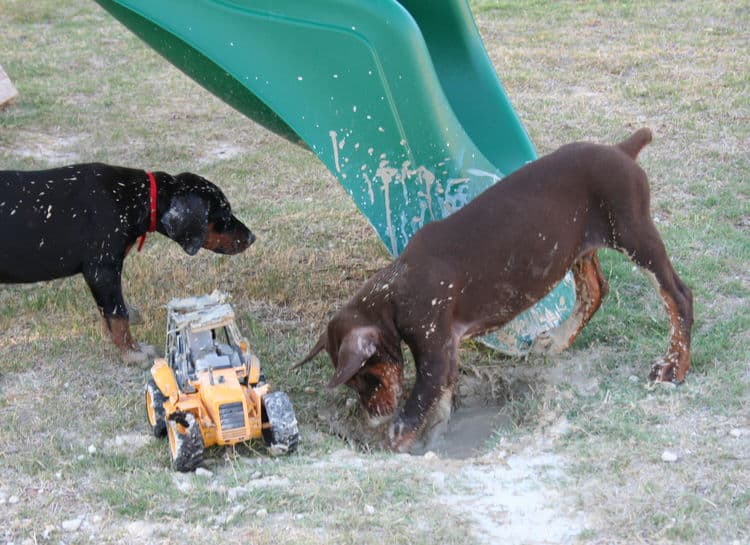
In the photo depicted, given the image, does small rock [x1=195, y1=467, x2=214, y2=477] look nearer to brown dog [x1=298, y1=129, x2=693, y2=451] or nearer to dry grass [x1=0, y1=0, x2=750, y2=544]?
dry grass [x1=0, y1=0, x2=750, y2=544]

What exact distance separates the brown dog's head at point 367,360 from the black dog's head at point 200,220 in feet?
3.34

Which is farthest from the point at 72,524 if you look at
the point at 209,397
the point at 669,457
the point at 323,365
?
the point at 669,457

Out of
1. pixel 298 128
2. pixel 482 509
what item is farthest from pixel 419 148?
pixel 482 509

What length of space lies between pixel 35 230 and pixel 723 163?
17.8 ft

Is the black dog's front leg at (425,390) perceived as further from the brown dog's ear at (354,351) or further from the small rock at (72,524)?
the small rock at (72,524)

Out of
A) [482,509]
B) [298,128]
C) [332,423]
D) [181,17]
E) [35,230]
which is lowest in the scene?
[332,423]

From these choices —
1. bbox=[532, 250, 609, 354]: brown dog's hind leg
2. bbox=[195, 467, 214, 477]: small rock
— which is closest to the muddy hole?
bbox=[532, 250, 609, 354]: brown dog's hind leg

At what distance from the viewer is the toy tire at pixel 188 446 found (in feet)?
13.7

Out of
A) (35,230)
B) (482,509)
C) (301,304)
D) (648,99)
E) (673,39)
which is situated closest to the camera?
(482,509)

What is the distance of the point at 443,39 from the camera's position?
22.1ft

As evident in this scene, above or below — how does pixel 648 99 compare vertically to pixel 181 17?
below

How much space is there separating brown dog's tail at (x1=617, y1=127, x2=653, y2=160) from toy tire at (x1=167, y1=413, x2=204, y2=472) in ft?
8.18

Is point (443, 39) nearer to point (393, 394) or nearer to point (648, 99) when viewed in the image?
point (393, 394)

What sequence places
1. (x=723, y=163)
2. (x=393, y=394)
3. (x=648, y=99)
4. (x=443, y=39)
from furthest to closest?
(x=648, y=99)
(x=723, y=163)
(x=443, y=39)
(x=393, y=394)
